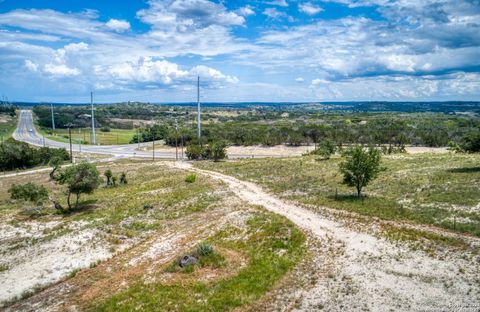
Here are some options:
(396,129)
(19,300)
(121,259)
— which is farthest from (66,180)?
(396,129)

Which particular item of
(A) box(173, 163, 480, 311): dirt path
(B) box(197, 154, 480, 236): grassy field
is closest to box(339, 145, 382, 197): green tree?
(B) box(197, 154, 480, 236): grassy field

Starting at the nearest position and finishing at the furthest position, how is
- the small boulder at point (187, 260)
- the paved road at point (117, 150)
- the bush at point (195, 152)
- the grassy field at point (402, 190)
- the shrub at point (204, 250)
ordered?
the small boulder at point (187, 260), the shrub at point (204, 250), the grassy field at point (402, 190), the bush at point (195, 152), the paved road at point (117, 150)

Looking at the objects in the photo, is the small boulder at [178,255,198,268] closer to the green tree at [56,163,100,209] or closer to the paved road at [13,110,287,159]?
the green tree at [56,163,100,209]

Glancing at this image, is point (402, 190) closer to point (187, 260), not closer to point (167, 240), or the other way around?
point (167, 240)

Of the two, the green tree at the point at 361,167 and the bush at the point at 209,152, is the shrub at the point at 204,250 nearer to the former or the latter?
the green tree at the point at 361,167

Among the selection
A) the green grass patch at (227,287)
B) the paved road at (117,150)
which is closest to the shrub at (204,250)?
the green grass patch at (227,287)

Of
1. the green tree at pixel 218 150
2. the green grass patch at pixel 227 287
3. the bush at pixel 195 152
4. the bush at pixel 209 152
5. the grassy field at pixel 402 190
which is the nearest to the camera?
the green grass patch at pixel 227 287

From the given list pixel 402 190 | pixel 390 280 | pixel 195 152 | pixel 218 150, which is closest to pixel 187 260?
pixel 390 280
